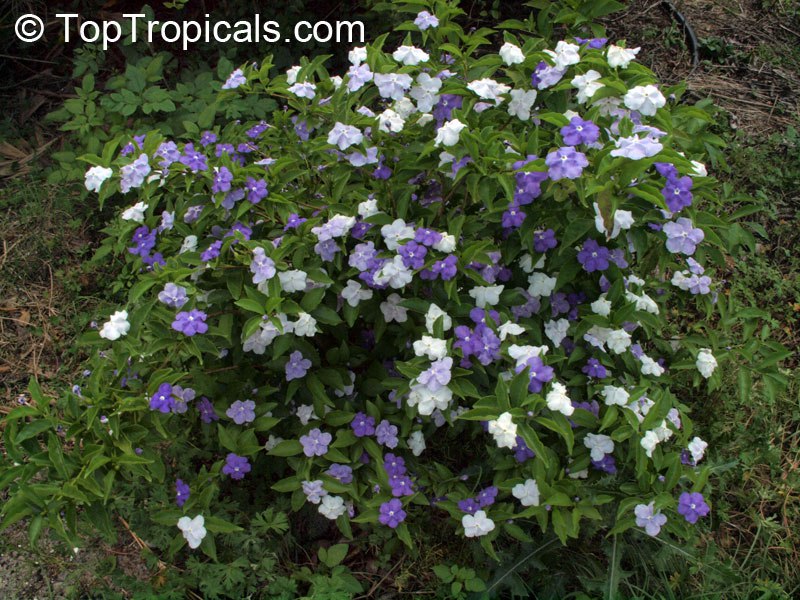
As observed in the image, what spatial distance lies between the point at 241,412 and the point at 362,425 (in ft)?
1.08

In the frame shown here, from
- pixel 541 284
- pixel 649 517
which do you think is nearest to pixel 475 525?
pixel 649 517

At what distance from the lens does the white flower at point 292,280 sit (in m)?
1.97

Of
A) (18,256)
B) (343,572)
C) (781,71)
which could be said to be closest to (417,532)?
(343,572)

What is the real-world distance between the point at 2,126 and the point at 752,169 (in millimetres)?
3373

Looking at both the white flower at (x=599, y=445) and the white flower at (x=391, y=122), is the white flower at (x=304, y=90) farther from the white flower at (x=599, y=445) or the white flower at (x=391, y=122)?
the white flower at (x=599, y=445)

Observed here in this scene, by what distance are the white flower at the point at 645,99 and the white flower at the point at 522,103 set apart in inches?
9.7

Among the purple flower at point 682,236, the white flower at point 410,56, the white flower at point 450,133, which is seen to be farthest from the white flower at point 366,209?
the purple flower at point 682,236

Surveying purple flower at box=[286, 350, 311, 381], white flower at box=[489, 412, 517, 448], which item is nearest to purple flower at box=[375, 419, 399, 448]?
purple flower at box=[286, 350, 311, 381]

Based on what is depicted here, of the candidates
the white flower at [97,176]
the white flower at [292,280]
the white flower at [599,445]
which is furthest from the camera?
the white flower at [97,176]

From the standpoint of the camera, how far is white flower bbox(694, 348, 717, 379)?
7.59 ft

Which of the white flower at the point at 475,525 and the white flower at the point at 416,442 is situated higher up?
the white flower at the point at 416,442

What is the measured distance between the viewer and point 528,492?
6.70ft

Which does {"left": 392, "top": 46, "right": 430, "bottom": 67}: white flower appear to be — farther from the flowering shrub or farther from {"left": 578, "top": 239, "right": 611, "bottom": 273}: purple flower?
{"left": 578, "top": 239, "right": 611, "bottom": 273}: purple flower

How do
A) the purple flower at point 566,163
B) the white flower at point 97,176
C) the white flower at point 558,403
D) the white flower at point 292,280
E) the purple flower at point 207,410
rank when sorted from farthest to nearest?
the purple flower at point 207,410
the white flower at point 97,176
the white flower at point 292,280
the white flower at point 558,403
the purple flower at point 566,163
